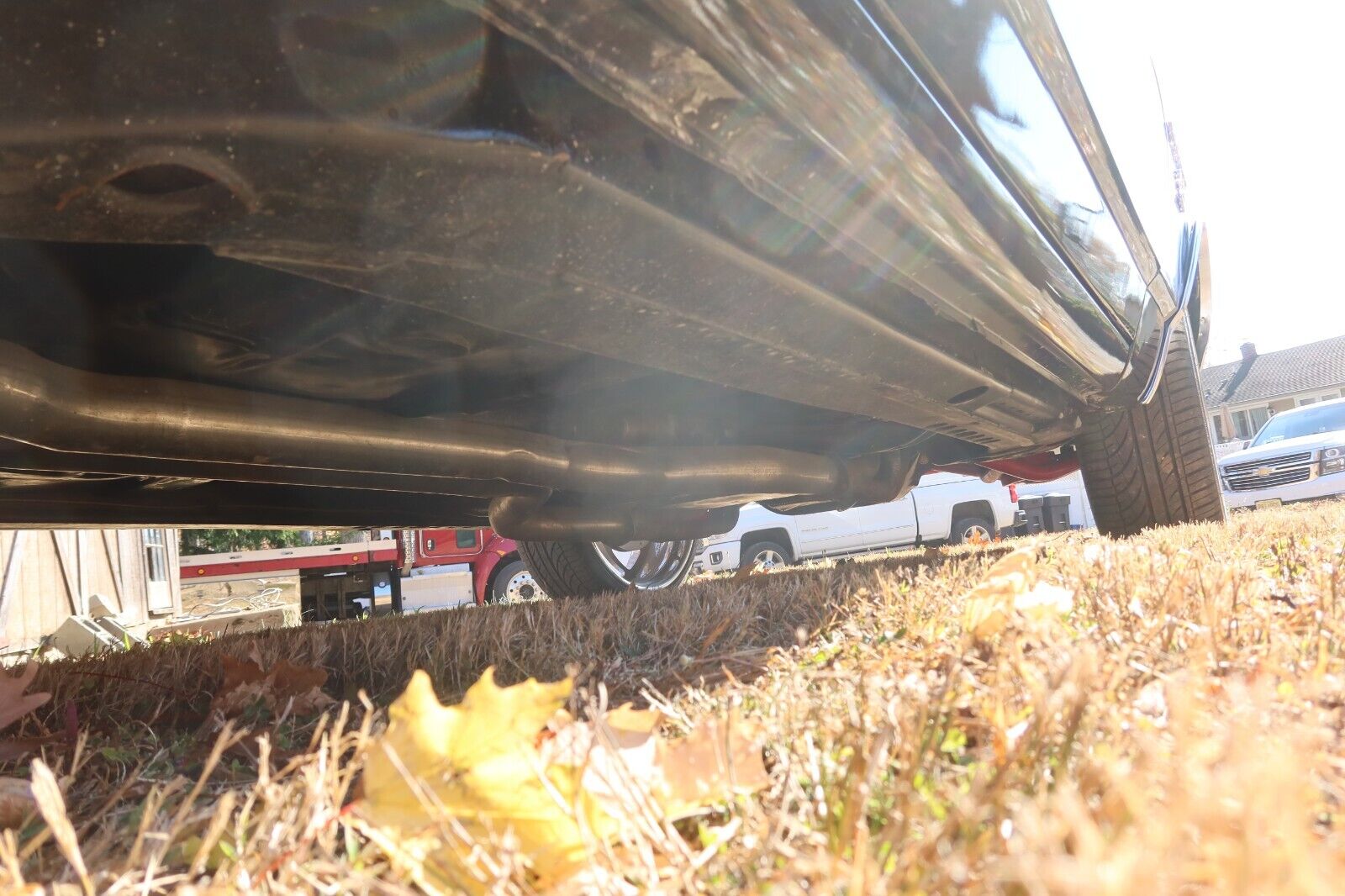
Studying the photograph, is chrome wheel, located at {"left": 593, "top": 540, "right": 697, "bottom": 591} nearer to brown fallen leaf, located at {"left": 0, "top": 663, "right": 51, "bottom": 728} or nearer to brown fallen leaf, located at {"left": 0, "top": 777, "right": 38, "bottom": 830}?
brown fallen leaf, located at {"left": 0, "top": 663, "right": 51, "bottom": 728}

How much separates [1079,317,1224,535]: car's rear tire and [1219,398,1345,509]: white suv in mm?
9456

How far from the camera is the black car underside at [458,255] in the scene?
2.61 ft

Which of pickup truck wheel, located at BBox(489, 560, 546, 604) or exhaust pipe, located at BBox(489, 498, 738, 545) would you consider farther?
pickup truck wheel, located at BBox(489, 560, 546, 604)

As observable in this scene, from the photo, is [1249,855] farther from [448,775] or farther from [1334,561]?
[1334,561]

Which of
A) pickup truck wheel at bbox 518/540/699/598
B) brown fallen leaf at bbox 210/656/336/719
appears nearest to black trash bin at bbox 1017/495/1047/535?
pickup truck wheel at bbox 518/540/699/598

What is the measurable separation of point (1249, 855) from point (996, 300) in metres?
1.35

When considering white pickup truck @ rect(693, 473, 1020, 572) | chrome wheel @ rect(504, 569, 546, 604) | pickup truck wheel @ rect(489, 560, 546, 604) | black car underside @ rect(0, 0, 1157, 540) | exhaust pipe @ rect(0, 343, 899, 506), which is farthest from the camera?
white pickup truck @ rect(693, 473, 1020, 572)

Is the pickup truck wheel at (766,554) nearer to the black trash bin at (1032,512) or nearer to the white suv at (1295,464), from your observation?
the black trash bin at (1032,512)

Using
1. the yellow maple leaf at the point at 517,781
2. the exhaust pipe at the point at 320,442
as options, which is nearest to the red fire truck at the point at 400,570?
the exhaust pipe at the point at 320,442

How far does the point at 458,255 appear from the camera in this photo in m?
0.99

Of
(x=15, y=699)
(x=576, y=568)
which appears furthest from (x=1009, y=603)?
(x=576, y=568)

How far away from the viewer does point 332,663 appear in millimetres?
1796

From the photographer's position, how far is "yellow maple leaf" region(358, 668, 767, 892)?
0.60 m

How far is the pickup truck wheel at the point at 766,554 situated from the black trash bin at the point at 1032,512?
3.94 metres
